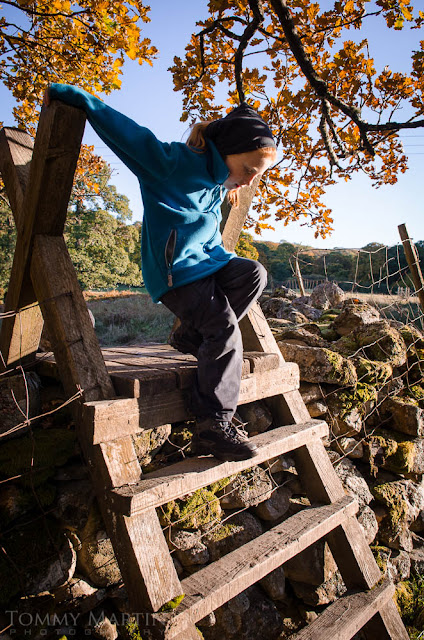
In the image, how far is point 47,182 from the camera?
5.63ft

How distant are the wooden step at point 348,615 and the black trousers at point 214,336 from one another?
1.05m

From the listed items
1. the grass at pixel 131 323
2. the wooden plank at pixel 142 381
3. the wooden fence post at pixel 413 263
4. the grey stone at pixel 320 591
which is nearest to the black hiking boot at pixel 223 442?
the wooden plank at pixel 142 381

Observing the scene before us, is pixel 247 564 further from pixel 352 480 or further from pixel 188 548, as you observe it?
pixel 352 480

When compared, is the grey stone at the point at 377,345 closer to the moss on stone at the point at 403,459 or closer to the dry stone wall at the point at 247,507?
the dry stone wall at the point at 247,507

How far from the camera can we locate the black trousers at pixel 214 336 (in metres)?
1.75

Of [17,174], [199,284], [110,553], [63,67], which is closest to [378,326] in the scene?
[199,284]

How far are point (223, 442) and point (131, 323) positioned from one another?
24.2ft

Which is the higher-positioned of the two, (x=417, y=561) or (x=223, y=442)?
(x=223, y=442)

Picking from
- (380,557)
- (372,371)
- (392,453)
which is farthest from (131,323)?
(380,557)

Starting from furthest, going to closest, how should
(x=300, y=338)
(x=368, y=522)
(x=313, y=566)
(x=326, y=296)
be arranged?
(x=326, y=296)
(x=300, y=338)
(x=368, y=522)
(x=313, y=566)

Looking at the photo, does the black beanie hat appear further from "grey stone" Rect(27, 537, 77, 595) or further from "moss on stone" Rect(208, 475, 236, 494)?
"grey stone" Rect(27, 537, 77, 595)

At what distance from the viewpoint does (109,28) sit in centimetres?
350

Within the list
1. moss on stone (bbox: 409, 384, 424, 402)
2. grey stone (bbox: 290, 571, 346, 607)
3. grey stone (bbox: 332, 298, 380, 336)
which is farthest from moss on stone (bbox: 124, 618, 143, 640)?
grey stone (bbox: 332, 298, 380, 336)

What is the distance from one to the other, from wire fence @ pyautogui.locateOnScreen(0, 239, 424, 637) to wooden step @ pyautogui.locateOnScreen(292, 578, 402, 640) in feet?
2.01
